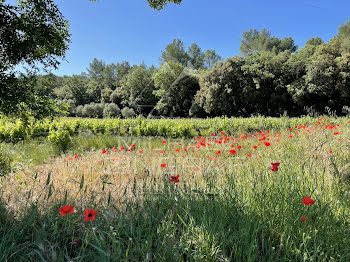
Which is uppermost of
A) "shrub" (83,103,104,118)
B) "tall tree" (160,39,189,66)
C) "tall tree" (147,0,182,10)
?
"tall tree" (160,39,189,66)

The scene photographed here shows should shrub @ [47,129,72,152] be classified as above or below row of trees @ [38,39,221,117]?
below

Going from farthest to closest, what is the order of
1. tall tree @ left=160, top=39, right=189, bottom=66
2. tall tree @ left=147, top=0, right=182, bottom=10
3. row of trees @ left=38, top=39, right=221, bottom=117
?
tall tree @ left=160, top=39, right=189, bottom=66, row of trees @ left=38, top=39, right=221, bottom=117, tall tree @ left=147, top=0, right=182, bottom=10

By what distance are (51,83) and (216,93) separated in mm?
22193

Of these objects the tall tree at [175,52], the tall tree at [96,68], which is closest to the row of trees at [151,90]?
the tall tree at [175,52]

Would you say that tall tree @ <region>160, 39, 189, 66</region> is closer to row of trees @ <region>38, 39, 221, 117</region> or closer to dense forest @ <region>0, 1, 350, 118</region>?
row of trees @ <region>38, 39, 221, 117</region>

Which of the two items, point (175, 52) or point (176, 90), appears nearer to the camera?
point (176, 90)

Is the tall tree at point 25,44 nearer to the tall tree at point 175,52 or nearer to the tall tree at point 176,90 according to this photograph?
the tall tree at point 176,90

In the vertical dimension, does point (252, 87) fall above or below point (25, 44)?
above

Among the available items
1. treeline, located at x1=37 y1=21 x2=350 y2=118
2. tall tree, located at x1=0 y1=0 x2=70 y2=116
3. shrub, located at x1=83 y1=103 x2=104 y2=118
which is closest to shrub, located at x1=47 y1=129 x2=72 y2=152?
tall tree, located at x1=0 y1=0 x2=70 y2=116

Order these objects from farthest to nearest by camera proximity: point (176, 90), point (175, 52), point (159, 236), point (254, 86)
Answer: point (175, 52)
point (176, 90)
point (254, 86)
point (159, 236)

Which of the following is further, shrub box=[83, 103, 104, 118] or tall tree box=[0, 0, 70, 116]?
shrub box=[83, 103, 104, 118]

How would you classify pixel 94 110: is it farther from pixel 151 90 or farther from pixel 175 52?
pixel 175 52

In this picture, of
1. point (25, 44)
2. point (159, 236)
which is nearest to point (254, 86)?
point (25, 44)

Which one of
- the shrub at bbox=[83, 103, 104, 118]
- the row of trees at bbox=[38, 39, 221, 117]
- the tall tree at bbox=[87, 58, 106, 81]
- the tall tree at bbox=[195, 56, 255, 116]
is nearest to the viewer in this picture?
the row of trees at bbox=[38, 39, 221, 117]
